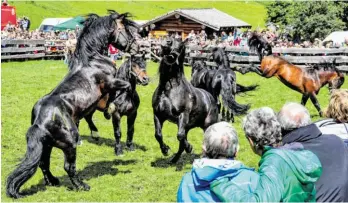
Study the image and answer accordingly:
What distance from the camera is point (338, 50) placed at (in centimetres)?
2325

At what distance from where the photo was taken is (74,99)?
780 cm

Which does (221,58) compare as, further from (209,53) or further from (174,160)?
(209,53)

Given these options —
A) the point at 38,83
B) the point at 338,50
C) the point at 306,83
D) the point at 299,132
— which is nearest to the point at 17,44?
the point at 38,83

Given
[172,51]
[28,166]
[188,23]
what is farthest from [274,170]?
[188,23]

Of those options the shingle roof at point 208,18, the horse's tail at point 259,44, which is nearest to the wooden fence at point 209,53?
the horse's tail at point 259,44

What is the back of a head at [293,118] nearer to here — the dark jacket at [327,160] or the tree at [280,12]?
the dark jacket at [327,160]

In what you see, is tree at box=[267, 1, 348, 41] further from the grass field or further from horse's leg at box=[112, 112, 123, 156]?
horse's leg at box=[112, 112, 123, 156]

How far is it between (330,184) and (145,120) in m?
9.86

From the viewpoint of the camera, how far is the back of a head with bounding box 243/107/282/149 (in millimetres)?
3990

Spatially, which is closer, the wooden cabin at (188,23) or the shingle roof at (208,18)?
the shingle roof at (208,18)

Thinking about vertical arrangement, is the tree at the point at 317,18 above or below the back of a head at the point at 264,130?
above

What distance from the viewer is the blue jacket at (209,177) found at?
3678 millimetres

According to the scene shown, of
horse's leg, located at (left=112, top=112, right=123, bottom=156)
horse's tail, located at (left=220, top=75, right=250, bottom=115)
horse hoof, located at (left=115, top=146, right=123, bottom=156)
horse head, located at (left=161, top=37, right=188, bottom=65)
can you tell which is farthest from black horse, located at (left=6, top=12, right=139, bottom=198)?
horse's tail, located at (left=220, top=75, right=250, bottom=115)

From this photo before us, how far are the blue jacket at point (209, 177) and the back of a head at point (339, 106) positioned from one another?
1630mm
